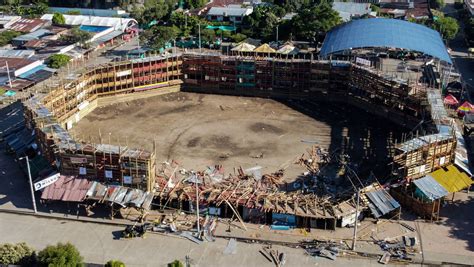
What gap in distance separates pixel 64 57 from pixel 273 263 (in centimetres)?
6992

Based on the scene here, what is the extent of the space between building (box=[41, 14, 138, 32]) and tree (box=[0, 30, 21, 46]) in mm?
14645

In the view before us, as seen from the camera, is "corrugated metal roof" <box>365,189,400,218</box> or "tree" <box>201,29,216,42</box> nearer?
"corrugated metal roof" <box>365,189,400,218</box>

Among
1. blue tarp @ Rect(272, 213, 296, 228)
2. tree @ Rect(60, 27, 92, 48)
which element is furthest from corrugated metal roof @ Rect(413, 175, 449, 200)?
tree @ Rect(60, 27, 92, 48)

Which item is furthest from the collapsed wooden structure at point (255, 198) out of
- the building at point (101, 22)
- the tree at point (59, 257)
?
the building at point (101, 22)

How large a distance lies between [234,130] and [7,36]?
68629mm

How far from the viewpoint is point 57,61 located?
325ft

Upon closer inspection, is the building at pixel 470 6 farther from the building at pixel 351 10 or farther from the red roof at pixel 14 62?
the red roof at pixel 14 62

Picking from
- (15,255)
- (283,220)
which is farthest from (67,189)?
(283,220)

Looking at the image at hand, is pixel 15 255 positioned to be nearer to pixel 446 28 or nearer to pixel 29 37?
pixel 29 37

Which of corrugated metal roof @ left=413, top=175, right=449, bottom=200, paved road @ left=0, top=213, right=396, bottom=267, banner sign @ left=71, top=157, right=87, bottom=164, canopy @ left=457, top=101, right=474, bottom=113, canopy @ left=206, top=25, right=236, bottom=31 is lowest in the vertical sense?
paved road @ left=0, top=213, right=396, bottom=267

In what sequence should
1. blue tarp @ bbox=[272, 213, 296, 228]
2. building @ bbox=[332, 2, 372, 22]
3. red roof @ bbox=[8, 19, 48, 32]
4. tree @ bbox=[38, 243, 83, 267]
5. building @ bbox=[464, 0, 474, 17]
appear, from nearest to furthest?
tree @ bbox=[38, 243, 83, 267] → blue tarp @ bbox=[272, 213, 296, 228] → red roof @ bbox=[8, 19, 48, 32] → building @ bbox=[464, 0, 474, 17] → building @ bbox=[332, 2, 372, 22]

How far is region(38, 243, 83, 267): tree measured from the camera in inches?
1612

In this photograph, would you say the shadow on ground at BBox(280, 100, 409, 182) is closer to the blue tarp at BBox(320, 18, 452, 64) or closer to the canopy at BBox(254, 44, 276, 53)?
the blue tarp at BBox(320, 18, 452, 64)

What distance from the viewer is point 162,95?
3472 inches
